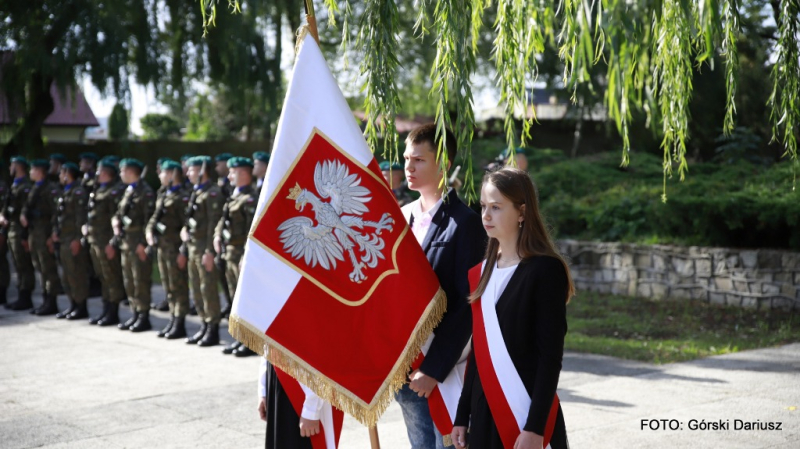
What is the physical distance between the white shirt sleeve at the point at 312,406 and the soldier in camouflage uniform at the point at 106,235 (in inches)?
306

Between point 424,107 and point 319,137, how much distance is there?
26.7 m

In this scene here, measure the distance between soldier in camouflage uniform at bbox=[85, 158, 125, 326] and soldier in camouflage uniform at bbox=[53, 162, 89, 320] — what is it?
1.11 feet

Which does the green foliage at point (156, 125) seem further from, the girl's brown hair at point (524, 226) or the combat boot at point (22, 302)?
the girl's brown hair at point (524, 226)

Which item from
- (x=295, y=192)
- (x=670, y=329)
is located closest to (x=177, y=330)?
(x=670, y=329)

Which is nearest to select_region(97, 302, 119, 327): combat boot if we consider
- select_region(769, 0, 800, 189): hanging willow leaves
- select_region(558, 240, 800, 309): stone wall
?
select_region(558, 240, 800, 309): stone wall

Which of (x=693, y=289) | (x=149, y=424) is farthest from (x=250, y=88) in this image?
(x=149, y=424)

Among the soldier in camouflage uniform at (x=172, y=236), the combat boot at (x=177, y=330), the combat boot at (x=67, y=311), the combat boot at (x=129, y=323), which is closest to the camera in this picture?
the combat boot at (x=177, y=330)

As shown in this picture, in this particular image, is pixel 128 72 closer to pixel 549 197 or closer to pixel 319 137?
pixel 549 197

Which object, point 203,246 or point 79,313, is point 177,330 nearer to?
point 203,246

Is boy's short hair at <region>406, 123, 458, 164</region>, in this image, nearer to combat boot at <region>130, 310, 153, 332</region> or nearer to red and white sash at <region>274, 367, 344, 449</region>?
red and white sash at <region>274, 367, 344, 449</region>

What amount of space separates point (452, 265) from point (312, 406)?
838 millimetres

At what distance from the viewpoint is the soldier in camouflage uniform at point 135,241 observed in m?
10.0

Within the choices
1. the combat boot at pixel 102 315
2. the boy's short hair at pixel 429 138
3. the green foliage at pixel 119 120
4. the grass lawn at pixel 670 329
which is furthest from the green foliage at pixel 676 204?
the green foliage at pixel 119 120

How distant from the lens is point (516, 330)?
2.94 m
